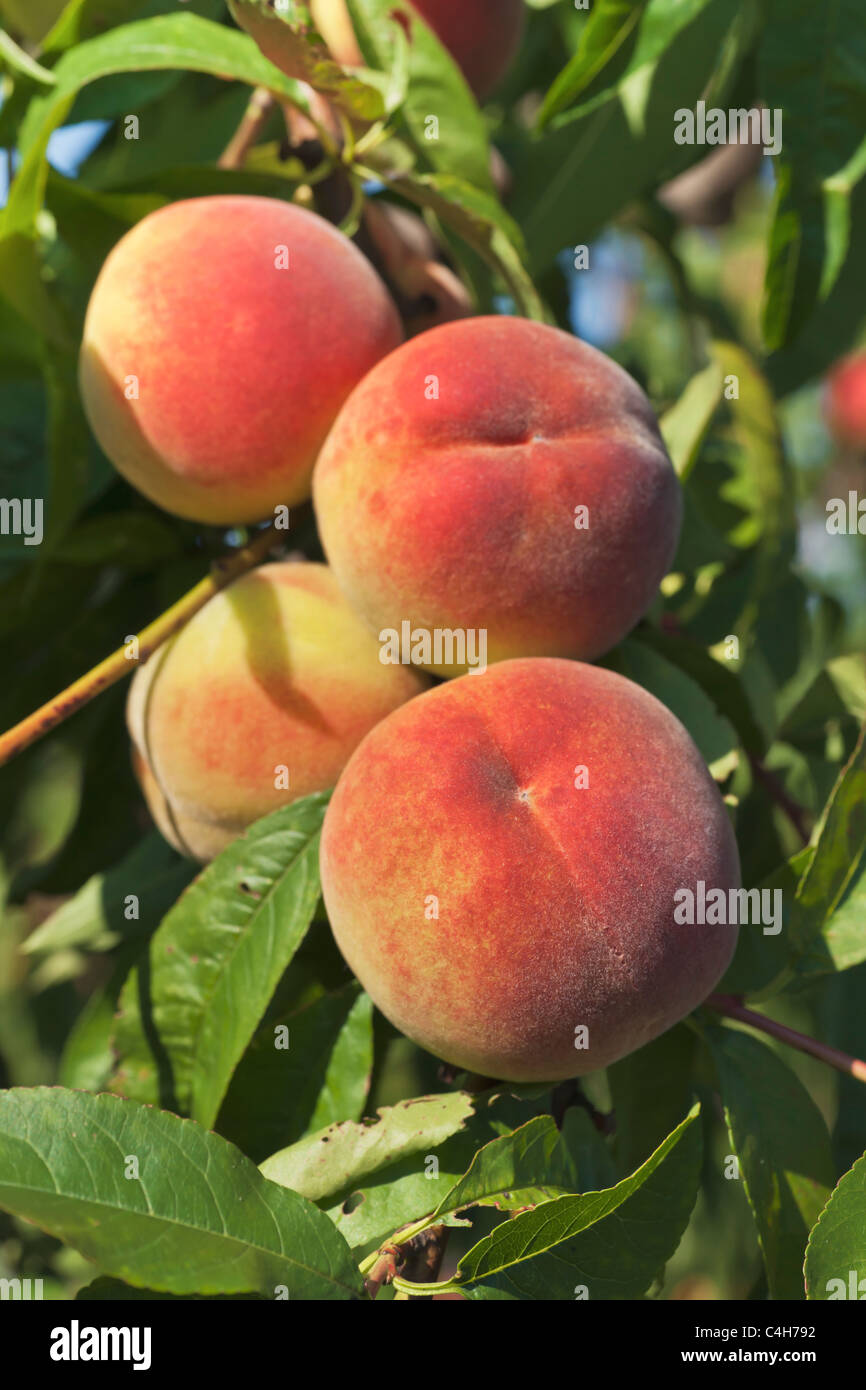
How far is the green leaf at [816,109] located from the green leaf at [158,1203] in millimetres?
1030

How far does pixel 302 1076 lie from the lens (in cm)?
105

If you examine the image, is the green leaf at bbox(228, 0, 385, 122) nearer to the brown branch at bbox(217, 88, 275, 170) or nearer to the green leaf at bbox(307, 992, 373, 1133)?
the brown branch at bbox(217, 88, 275, 170)

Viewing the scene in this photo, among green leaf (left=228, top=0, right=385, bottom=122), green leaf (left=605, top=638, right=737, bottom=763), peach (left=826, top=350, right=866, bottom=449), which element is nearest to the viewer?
green leaf (left=228, top=0, right=385, bottom=122)

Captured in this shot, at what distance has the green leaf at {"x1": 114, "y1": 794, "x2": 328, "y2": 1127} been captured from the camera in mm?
995

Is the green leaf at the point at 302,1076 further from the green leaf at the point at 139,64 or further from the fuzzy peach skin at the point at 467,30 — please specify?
the fuzzy peach skin at the point at 467,30

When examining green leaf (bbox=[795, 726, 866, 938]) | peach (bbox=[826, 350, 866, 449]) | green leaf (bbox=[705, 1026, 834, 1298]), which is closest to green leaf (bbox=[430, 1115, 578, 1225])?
green leaf (bbox=[705, 1026, 834, 1298])

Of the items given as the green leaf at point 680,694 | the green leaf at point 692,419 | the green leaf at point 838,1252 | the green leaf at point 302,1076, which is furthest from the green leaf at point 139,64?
the green leaf at point 838,1252

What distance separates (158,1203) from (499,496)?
0.57 metres

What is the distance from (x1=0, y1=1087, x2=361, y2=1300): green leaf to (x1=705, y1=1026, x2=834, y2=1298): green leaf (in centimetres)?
34

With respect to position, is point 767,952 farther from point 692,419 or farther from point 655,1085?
point 692,419

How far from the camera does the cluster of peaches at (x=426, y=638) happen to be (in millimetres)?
835

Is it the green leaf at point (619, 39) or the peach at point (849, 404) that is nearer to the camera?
the green leaf at point (619, 39)

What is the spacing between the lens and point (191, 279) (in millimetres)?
1050

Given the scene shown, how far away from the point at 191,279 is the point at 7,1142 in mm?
719
